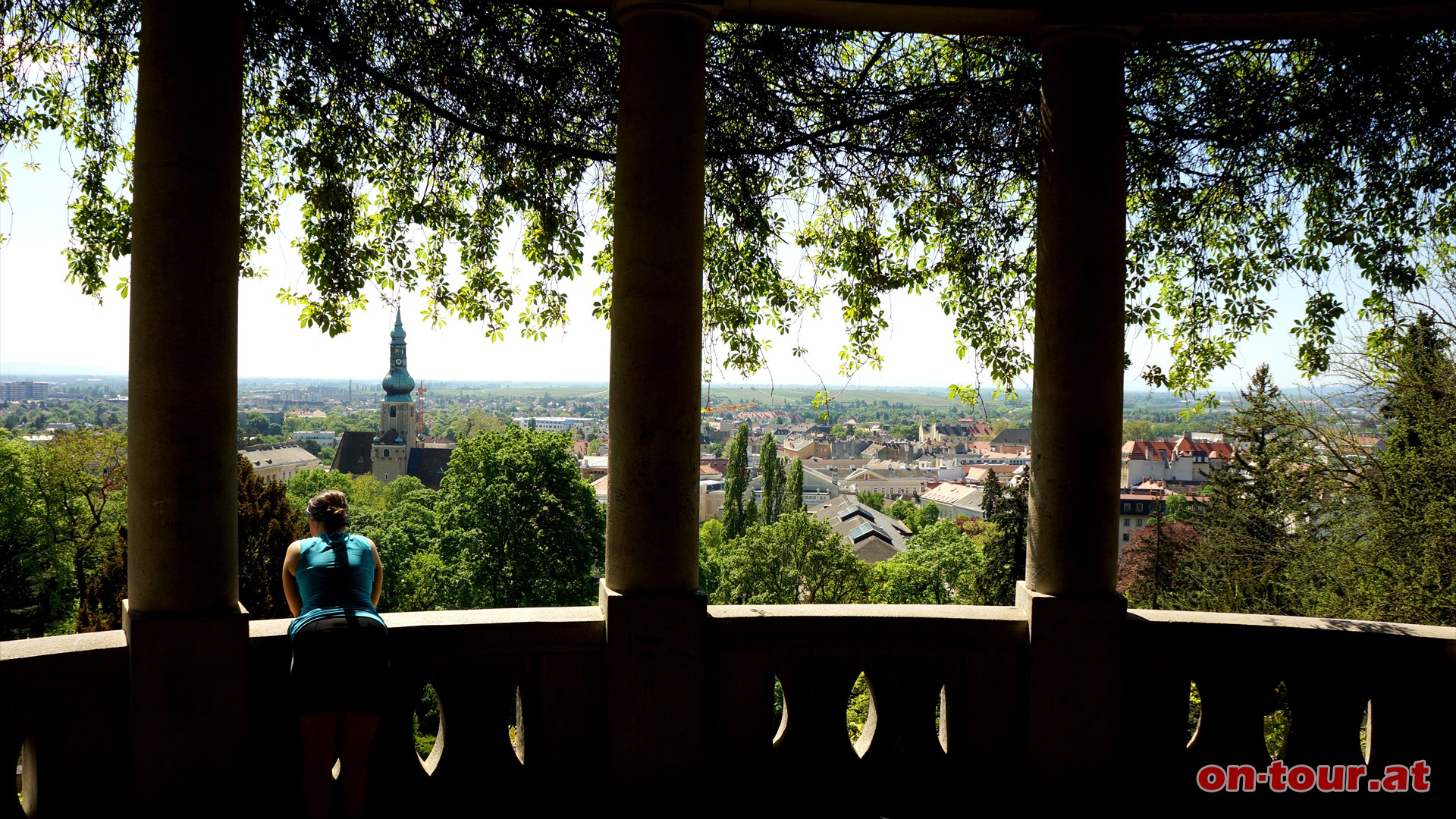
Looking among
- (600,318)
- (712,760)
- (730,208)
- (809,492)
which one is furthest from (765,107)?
(809,492)

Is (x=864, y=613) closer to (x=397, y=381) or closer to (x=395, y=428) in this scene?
(x=397, y=381)

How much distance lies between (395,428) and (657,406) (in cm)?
12065

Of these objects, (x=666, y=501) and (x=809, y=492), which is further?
(x=809, y=492)

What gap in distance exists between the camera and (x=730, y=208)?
693 centimetres

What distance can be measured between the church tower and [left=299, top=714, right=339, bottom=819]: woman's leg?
354 feet

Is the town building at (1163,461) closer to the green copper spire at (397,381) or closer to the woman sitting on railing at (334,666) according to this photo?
the woman sitting on railing at (334,666)

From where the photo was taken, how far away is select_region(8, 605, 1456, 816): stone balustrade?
444 centimetres

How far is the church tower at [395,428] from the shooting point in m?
112

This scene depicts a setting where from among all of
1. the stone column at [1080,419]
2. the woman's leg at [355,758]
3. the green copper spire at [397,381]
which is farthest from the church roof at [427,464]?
the stone column at [1080,419]

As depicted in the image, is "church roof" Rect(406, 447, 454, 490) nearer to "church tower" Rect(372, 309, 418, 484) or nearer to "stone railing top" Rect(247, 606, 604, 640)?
"church tower" Rect(372, 309, 418, 484)

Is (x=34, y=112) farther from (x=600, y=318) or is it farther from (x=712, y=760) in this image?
(x=712, y=760)

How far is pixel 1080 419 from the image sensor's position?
4621 millimetres

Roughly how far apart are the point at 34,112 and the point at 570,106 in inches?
130

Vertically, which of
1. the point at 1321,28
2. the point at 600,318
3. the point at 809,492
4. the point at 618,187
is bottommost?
the point at 809,492
